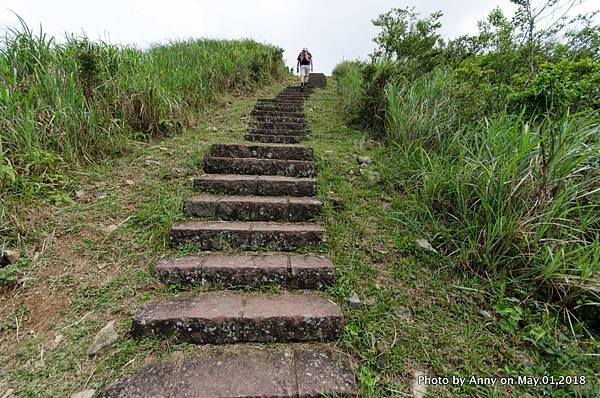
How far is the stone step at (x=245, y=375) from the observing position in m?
1.22

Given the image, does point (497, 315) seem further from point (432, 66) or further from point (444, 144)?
point (432, 66)

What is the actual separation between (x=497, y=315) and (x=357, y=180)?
163 centimetres

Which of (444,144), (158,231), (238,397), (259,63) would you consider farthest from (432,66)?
(259,63)

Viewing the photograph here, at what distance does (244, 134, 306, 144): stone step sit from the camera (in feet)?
12.8

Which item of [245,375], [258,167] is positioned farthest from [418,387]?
[258,167]

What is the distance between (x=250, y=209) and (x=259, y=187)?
0.35 m

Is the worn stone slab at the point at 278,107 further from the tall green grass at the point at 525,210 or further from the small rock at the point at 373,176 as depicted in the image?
the tall green grass at the point at 525,210

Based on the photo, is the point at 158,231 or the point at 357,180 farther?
the point at 357,180

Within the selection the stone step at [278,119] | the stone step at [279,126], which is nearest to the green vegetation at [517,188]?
the stone step at [279,126]

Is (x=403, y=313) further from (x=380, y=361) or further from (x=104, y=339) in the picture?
(x=104, y=339)

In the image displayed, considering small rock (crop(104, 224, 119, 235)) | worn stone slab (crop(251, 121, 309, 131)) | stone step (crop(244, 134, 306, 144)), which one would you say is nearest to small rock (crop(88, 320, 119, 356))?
small rock (crop(104, 224, 119, 235))

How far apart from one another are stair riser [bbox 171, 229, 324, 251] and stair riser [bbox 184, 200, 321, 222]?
276 mm

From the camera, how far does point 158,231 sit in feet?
6.60

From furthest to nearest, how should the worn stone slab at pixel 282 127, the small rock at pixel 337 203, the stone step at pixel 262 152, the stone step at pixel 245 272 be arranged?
the worn stone slab at pixel 282 127 < the stone step at pixel 262 152 < the small rock at pixel 337 203 < the stone step at pixel 245 272
